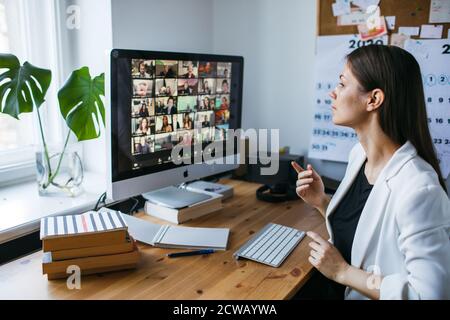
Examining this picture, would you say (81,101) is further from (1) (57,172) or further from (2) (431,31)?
(2) (431,31)

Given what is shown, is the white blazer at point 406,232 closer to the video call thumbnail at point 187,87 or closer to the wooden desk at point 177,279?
the wooden desk at point 177,279

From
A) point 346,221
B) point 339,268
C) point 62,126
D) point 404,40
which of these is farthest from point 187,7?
point 339,268

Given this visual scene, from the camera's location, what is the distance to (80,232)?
1.14 metres

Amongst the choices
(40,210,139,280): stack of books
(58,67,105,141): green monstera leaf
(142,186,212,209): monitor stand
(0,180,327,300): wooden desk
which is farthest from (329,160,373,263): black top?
(58,67,105,141): green monstera leaf

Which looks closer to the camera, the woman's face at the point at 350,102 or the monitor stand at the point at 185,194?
the woman's face at the point at 350,102

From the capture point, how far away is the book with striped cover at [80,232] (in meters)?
1.12

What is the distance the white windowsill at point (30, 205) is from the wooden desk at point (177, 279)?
0.38 feet

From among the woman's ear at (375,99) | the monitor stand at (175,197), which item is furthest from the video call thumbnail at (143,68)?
the woman's ear at (375,99)

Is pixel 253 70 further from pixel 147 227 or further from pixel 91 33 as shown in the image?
pixel 147 227

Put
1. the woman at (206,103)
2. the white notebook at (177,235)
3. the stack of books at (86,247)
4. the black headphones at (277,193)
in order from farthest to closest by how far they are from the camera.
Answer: the black headphones at (277,193) < the woman at (206,103) < the white notebook at (177,235) < the stack of books at (86,247)

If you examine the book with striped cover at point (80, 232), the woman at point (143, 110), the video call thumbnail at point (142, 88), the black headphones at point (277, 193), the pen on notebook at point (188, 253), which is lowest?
the pen on notebook at point (188, 253)

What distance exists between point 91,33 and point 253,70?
0.83 meters

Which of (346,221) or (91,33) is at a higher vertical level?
(91,33)

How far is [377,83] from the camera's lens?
1.20 metres
